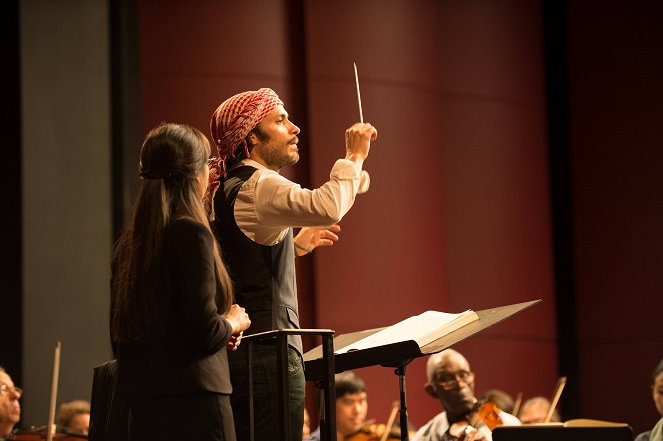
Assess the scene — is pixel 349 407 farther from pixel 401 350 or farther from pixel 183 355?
pixel 183 355

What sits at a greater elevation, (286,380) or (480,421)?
(286,380)

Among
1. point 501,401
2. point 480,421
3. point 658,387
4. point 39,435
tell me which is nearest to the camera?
point 480,421

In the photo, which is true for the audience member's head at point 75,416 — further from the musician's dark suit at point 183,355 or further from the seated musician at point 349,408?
the musician's dark suit at point 183,355

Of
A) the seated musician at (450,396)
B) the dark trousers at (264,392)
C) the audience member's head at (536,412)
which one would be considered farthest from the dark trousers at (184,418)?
the audience member's head at (536,412)

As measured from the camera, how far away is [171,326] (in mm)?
2256

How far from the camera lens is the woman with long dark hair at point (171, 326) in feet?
7.29

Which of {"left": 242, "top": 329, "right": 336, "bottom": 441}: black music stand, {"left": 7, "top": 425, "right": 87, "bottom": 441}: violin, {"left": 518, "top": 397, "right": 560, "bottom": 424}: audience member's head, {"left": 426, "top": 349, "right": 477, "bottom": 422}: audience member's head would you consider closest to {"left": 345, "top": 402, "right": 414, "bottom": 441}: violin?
Result: {"left": 426, "top": 349, "right": 477, "bottom": 422}: audience member's head

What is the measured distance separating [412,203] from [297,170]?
739mm

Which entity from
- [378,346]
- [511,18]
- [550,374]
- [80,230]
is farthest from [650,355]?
[378,346]

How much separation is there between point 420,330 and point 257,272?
0.43 metres

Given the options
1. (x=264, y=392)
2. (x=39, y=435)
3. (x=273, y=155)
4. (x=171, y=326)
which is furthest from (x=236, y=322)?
(x=39, y=435)

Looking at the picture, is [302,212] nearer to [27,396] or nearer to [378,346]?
[378,346]

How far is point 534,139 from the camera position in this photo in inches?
289

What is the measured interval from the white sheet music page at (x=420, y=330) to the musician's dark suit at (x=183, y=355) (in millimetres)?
465
